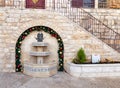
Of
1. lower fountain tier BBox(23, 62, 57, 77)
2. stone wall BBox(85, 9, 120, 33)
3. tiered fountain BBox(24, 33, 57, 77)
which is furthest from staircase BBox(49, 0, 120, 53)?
lower fountain tier BBox(23, 62, 57, 77)

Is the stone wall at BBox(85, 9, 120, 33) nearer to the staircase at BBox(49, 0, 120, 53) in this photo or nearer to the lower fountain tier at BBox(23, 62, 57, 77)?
the staircase at BBox(49, 0, 120, 53)

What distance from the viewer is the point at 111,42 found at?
9.36 m

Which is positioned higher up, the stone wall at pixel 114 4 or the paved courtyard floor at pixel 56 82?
the stone wall at pixel 114 4

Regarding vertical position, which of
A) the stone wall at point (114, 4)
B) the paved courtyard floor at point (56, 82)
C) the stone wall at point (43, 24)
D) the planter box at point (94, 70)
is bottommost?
the paved courtyard floor at point (56, 82)

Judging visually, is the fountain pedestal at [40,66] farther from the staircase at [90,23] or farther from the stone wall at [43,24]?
the staircase at [90,23]

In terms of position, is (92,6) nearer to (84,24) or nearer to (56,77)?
(84,24)

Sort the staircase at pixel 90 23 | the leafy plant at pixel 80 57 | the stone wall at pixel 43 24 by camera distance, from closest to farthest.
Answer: the leafy plant at pixel 80 57
the stone wall at pixel 43 24
the staircase at pixel 90 23

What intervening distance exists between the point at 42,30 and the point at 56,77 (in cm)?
196

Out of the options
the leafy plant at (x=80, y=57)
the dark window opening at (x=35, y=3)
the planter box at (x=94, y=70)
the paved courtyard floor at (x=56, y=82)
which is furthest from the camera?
the dark window opening at (x=35, y=3)

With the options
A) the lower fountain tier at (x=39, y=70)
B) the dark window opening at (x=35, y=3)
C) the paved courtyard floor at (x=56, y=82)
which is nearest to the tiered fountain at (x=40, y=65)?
the lower fountain tier at (x=39, y=70)

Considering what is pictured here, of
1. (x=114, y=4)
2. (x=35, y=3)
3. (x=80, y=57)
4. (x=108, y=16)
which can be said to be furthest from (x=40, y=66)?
(x=114, y=4)

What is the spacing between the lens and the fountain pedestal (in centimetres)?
785

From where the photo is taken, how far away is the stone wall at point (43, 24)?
27.4 ft

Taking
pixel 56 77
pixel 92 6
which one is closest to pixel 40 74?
pixel 56 77
